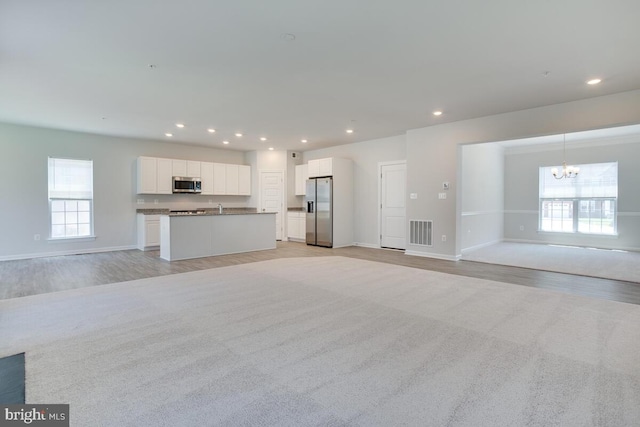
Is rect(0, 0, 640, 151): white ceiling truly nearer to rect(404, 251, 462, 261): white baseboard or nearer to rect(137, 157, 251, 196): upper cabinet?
rect(137, 157, 251, 196): upper cabinet

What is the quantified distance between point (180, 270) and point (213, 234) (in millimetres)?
1530

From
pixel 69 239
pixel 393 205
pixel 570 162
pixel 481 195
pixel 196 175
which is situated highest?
pixel 570 162

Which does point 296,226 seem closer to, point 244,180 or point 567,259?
point 244,180

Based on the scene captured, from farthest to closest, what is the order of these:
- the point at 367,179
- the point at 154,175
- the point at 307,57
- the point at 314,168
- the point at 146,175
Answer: the point at 314,168
the point at 367,179
the point at 154,175
the point at 146,175
the point at 307,57

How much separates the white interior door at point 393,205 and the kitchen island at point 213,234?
2848mm

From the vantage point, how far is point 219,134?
7309mm

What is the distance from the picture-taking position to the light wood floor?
431 centimetres

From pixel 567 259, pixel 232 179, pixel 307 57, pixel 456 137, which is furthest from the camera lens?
pixel 232 179

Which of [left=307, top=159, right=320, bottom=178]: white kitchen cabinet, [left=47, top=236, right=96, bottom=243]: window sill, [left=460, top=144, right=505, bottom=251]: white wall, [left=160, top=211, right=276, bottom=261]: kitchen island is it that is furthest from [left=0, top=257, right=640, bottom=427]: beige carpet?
[left=307, top=159, right=320, bottom=178]: white kitchen cabinet

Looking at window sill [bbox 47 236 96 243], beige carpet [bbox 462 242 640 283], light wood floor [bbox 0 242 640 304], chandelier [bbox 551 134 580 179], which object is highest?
chandelier [bbox 551 134 580 179]

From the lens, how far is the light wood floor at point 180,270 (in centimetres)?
431

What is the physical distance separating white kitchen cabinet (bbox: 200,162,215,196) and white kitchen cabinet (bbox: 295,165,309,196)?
2.52m

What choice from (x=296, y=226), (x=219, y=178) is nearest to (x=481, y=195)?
(x=296, y=226)

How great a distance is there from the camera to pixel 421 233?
22.5 feet
